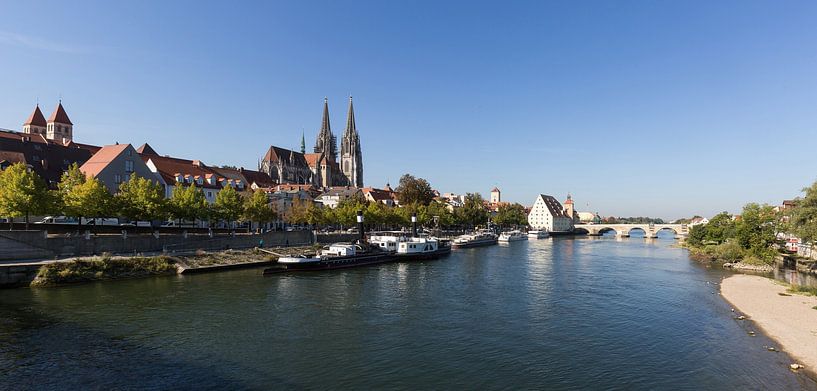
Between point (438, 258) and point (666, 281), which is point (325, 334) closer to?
point (666, 281)

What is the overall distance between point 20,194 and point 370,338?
40780 millimetres

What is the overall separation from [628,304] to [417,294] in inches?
705

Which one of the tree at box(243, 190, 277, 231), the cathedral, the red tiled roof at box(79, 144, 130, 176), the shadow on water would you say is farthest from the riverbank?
the cathedral

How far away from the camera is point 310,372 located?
20.7 meters

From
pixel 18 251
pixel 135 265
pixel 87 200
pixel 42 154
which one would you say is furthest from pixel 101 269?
pixel 42 154

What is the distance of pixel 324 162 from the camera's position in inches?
6767

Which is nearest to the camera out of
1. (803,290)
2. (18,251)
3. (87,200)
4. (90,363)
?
(90,363)

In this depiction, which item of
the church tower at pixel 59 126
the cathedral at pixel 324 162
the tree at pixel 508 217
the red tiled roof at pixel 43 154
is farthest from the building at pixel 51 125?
the tree at pixel 508 217

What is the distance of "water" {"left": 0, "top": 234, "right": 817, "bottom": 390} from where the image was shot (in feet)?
66.1

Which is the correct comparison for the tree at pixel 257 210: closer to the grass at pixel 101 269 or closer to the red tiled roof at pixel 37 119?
the grass at pixel 101 269

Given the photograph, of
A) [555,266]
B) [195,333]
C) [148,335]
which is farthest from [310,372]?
[555,266]

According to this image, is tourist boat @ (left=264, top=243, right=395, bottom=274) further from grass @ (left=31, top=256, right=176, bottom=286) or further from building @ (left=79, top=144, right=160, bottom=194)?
building @ (left=79, top=144, right=160, bottom=194)

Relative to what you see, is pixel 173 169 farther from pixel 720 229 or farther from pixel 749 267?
pixel 720 229

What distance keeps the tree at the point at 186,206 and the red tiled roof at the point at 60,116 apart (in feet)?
240
